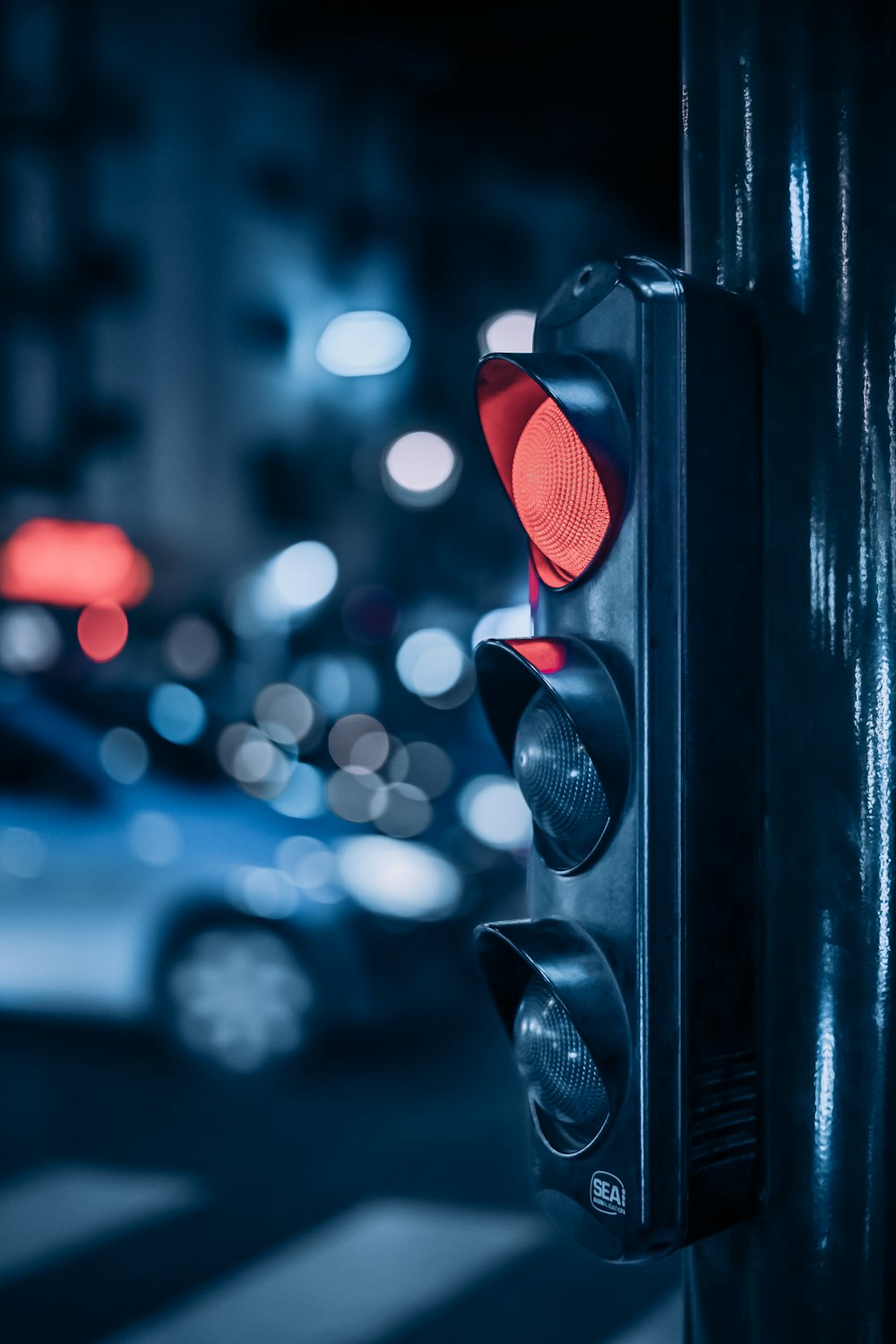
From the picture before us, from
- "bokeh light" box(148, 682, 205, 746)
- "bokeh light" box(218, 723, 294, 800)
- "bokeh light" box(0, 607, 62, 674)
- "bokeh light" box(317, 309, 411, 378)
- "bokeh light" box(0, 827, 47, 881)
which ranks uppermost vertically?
"bokeh light" box(317, 309, 411, 378)

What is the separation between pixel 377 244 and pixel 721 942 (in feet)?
68.4

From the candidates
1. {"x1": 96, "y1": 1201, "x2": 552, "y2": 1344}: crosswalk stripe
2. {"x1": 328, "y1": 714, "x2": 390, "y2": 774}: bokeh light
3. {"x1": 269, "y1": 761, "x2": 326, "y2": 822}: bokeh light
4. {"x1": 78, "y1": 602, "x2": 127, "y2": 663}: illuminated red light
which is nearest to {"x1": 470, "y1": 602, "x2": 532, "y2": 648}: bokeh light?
{"x1": 328, "y1": 714, "x2": 390, "y2": 774}: bokeh light

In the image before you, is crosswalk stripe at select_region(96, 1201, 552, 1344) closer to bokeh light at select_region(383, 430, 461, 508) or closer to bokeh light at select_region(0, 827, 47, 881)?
bokeh light at select_region(0, 827, 47, 881)

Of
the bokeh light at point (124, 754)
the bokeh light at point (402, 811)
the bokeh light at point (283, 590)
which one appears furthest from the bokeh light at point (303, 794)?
the bokeh light at point (283, 590)

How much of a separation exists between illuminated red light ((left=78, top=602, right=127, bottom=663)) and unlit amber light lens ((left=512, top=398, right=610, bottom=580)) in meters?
17.8

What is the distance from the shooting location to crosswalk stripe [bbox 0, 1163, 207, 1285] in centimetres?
429

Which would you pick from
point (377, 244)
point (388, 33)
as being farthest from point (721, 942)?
point (377, 244)

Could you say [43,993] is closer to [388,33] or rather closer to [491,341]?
[491,341]

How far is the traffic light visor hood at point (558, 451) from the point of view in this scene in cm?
115

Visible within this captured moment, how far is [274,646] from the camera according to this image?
19.1m

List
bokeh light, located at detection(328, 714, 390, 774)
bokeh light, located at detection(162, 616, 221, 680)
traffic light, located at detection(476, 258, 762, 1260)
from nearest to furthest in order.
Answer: traffic light, located at detection(476, 258, 762, 1260), bokeh light, located at detection(328, 714, 390, 774), bokeh light, located at detection(162, 616, 221, 680)

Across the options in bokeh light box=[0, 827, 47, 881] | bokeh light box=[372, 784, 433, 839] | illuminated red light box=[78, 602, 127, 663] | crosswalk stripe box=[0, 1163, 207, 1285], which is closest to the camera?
crosswalk stripe box=[0, 1163, 207, 1285]

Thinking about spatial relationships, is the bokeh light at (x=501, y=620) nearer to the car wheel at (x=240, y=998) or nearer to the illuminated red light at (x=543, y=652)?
the car wheel at (x=240, y=998)

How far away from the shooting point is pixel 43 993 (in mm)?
6648
